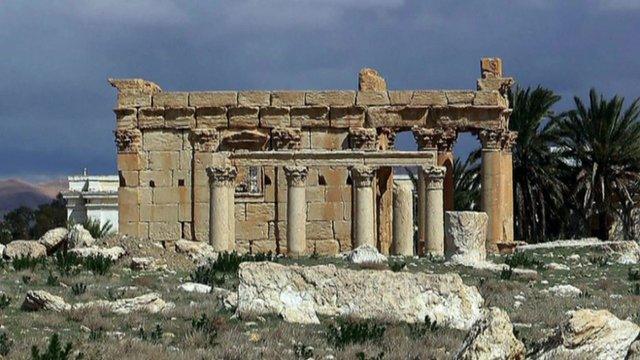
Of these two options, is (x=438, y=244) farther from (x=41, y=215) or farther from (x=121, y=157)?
(x=41, y=215)

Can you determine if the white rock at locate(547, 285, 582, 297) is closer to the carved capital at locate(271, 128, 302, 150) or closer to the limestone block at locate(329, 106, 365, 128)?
the limestone block at locate(329, 106, 365, 128)

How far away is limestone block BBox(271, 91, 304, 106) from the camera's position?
33562 mm

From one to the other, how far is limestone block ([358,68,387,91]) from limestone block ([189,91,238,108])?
3.45 meters

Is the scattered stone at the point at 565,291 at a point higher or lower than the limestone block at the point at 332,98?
lower

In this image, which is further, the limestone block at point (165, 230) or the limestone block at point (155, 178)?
the limestone block at point (155, 178)

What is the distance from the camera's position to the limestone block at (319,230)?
3369 centimetres

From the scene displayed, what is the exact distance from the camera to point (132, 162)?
3428cm

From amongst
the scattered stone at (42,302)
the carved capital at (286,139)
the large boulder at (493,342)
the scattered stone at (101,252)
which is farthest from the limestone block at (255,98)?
the large boulder at (493,342)

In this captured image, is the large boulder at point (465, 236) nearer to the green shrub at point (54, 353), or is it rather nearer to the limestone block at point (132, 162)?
the limestone block at point (132, 162)

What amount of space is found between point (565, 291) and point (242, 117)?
15338 mm

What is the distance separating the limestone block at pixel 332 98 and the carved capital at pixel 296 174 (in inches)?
91.4

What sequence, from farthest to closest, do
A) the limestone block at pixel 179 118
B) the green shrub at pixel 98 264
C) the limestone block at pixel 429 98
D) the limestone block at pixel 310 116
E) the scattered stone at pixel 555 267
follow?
the limestone block at pixel 179 118, the limestone block at pixel 310 116, the limestone block at pixel 429 98, the scattered stone at pixel 555 267, the green shrub at pixel 98 264

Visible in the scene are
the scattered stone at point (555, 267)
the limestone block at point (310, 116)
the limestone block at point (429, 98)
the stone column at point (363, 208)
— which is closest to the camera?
the scattered stone at point (555, 267)

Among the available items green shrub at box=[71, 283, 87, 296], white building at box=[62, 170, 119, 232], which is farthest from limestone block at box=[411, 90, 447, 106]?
white building at box=[62, 170, 119, 232]
